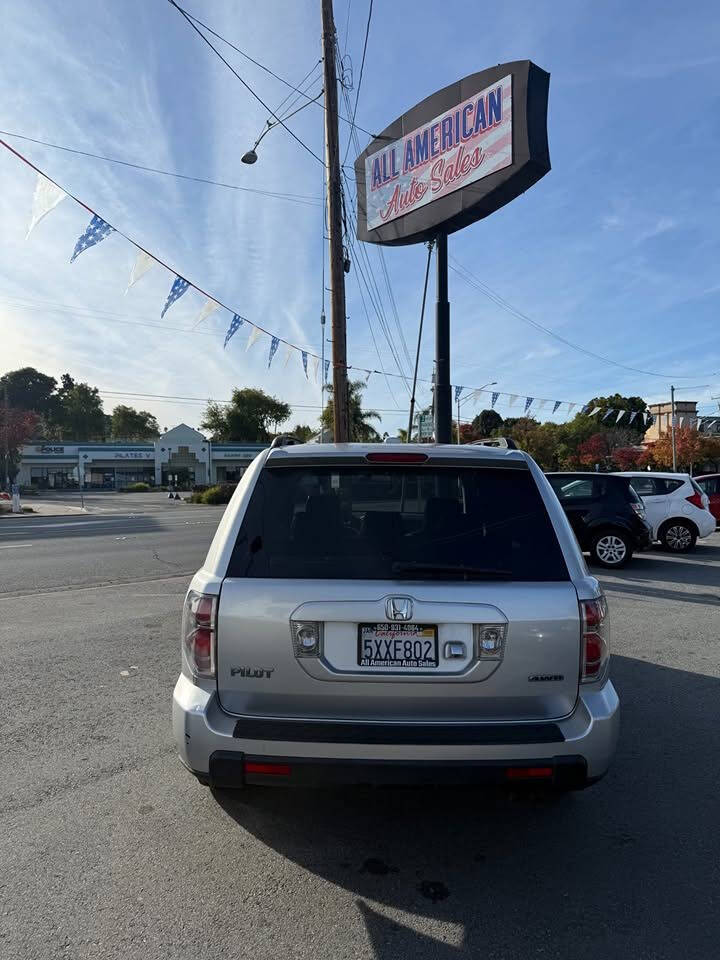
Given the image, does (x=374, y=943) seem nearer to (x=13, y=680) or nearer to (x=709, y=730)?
(x=709, y=730)

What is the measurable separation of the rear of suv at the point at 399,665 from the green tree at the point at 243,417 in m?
91.1

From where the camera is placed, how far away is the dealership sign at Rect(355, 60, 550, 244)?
576 inches

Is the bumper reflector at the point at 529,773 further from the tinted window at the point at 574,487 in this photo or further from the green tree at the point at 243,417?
the green tree at the point at 243,417

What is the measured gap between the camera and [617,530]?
11.1m

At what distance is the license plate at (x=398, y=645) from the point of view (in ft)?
8.50

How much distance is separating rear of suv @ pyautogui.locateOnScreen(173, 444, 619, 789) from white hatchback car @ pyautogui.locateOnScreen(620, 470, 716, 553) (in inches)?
432

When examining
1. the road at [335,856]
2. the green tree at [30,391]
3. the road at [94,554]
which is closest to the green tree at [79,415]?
the green tree at [30,391]

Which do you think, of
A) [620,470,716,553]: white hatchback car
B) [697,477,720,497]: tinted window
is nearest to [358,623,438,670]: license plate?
[620,470,716,553]: white hatchback car

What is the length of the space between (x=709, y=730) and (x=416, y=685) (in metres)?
2.79

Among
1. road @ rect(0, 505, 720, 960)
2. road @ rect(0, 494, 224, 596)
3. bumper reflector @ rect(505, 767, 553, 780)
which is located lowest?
road @ rect(0, 494, 224, 596)

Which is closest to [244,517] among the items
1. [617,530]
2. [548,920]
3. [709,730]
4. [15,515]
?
[548,920]

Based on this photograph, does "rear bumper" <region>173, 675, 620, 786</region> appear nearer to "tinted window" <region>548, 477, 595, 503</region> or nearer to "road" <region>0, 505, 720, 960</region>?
"road" <region>0, 505, 720, 960</region>

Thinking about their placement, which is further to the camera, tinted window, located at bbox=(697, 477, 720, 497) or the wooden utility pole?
tinted window, located at bbox=(697, 477, 720, 497)

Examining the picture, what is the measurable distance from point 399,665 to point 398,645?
79 millimetres
